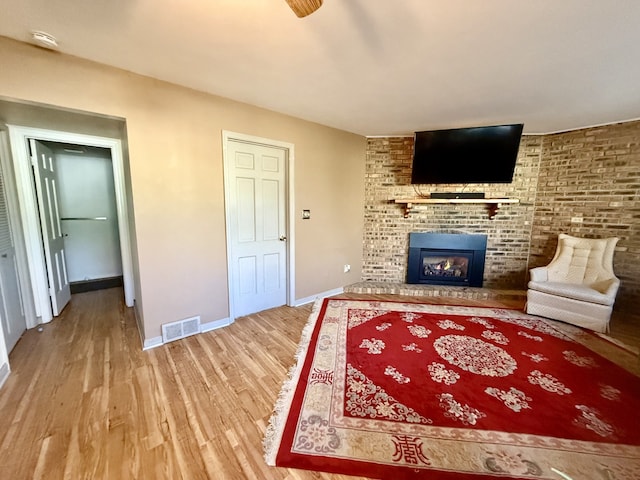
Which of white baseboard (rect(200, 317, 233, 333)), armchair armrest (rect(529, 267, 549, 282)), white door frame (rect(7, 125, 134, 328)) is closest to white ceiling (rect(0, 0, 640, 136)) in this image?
white door frame (rect(7, 125, 134, 328))

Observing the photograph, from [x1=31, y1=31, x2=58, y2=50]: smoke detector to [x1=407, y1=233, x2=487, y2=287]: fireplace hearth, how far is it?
4.18m

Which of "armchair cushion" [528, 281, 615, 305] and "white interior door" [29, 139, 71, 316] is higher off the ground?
Result: "white interior door" [29, 139, 71, 316]

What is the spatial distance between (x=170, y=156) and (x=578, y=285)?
4.64 m

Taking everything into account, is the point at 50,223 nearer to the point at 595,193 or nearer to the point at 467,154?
the point at 467,154

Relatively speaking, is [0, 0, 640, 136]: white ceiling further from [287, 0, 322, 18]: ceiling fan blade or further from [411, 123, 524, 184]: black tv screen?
[411, 123, 524, 184]: black tv screen

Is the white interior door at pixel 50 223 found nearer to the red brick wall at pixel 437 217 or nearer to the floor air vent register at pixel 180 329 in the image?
the floor air vent register at pixel 180 329

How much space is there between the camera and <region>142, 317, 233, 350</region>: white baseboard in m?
2.32

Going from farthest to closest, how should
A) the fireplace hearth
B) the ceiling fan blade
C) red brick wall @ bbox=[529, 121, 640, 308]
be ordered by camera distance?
the fireplace hearth
red brick wall @ bbox=[529, 121, 640, 308]
the ceiling fan blade

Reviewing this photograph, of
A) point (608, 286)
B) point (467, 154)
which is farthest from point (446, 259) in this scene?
point (608, 286)

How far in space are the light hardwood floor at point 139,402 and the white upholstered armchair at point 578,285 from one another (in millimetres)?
406

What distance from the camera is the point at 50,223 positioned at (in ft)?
9.48

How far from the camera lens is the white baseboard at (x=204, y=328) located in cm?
232

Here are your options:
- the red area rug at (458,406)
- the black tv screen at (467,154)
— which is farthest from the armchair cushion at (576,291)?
the black tv screen at (467,154)

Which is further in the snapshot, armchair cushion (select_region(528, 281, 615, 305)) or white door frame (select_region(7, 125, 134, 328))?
armchair cushion (select_region(528, 281, 615, 305))
